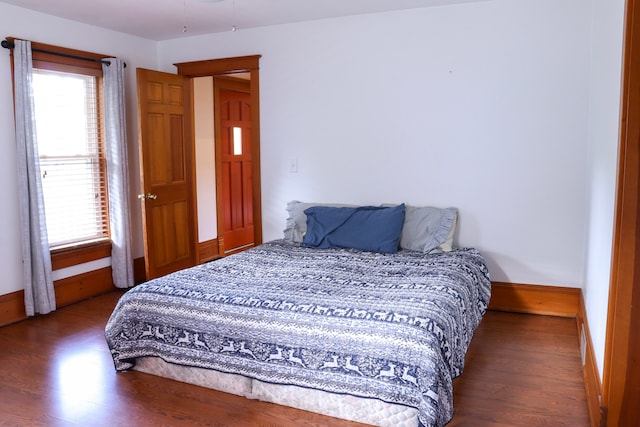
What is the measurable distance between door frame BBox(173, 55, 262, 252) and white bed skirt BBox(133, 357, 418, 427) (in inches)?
81.3

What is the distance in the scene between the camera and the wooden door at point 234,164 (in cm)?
618

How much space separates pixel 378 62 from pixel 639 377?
3009mm

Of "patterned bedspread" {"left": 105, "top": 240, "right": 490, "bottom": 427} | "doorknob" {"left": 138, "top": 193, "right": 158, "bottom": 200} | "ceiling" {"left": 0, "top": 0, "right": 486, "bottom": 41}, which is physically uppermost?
"ceiling" {"left": 0, "top": 0, "right": 486, "bottom": 41}

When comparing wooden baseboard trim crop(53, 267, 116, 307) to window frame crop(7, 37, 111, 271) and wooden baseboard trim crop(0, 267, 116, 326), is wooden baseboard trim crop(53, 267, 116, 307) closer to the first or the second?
wooden baseboard trim crop(0, 267, 116, 326)

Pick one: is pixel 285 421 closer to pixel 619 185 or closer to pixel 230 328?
pixel 230 328

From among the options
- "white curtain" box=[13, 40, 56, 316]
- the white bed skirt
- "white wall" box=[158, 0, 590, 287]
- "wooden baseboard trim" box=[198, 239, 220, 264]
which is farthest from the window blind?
the white bed skirt

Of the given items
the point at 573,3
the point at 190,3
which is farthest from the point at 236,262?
the point at 573,3

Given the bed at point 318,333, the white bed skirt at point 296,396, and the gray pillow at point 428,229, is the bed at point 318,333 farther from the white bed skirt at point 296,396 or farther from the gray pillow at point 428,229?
the gray pillow at point 428,229

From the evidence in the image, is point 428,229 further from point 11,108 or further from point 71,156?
point 11,108

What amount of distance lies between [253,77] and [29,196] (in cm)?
207

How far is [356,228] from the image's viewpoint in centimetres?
416

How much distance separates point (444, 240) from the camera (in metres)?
4.01

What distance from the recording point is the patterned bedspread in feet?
7.94

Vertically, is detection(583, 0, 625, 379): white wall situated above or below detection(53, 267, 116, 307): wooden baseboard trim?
above
